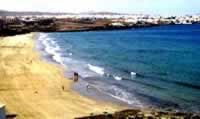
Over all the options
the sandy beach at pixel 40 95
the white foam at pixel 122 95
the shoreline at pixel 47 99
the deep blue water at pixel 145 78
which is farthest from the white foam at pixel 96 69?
the white foam at pixel 122 95

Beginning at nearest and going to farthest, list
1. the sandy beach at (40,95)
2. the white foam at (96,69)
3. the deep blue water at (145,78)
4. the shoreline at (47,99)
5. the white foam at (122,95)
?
the shoreline at (47,99)
the sandy beach at (40,95)
the white foam at (122,95)
the deep blue water at (145,78)
the white foam at (96,69)

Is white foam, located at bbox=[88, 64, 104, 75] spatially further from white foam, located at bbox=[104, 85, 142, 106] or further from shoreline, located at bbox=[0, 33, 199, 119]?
white foam, located at bbox=[104, 85, 142, 106]

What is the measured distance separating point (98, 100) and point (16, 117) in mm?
7290

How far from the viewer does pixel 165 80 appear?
3628cm

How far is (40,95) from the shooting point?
1186 inches

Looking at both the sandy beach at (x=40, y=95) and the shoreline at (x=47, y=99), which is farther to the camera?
the sandy beach at (x=40, y=95)

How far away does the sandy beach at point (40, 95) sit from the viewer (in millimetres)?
24969

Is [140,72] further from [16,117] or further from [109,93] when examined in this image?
[16,117]

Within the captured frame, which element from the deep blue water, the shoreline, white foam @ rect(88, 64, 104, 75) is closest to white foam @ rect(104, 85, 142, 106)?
the deep blue water

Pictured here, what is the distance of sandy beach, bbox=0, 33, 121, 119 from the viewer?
24969 millimetres

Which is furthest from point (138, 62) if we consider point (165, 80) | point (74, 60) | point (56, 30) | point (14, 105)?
point (56, 30)

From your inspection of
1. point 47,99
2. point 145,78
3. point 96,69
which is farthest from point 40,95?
point 96,69

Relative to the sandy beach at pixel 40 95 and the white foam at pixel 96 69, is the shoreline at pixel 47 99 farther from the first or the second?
the white foam at pixel 96 69

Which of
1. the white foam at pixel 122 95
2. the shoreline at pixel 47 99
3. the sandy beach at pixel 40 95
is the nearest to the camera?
the shoreline at pixel 47 99
